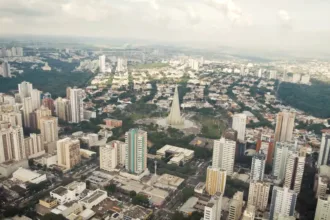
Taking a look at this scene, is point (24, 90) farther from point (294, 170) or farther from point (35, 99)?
point (294, 170)

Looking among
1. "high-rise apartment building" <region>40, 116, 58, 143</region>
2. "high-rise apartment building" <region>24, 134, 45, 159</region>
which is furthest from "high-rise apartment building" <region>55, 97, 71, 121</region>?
"high-rise apartment building" <region>24, 134, 45, 159</region>

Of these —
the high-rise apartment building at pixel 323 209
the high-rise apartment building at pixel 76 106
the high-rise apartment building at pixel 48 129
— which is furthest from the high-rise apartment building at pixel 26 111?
the high-rise apartment building at pixel 323 209

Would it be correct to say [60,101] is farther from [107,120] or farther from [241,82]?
[241,82]

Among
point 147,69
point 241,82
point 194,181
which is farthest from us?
point 147,69

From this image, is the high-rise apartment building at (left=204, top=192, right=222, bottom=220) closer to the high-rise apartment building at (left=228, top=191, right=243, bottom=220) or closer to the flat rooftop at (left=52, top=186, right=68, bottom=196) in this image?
the high-rise apartment building at (left=228, top=191, right=243, bottom=220)

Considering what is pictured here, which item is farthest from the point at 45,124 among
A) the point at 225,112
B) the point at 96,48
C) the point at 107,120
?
the point at 96,48

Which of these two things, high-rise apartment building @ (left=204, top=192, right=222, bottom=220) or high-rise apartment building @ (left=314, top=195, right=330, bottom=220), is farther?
high-rise apartment building @ (left=314, top=195, right=330, bottom=220)

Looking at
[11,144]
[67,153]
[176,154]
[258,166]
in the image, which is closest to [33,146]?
[11,144]
